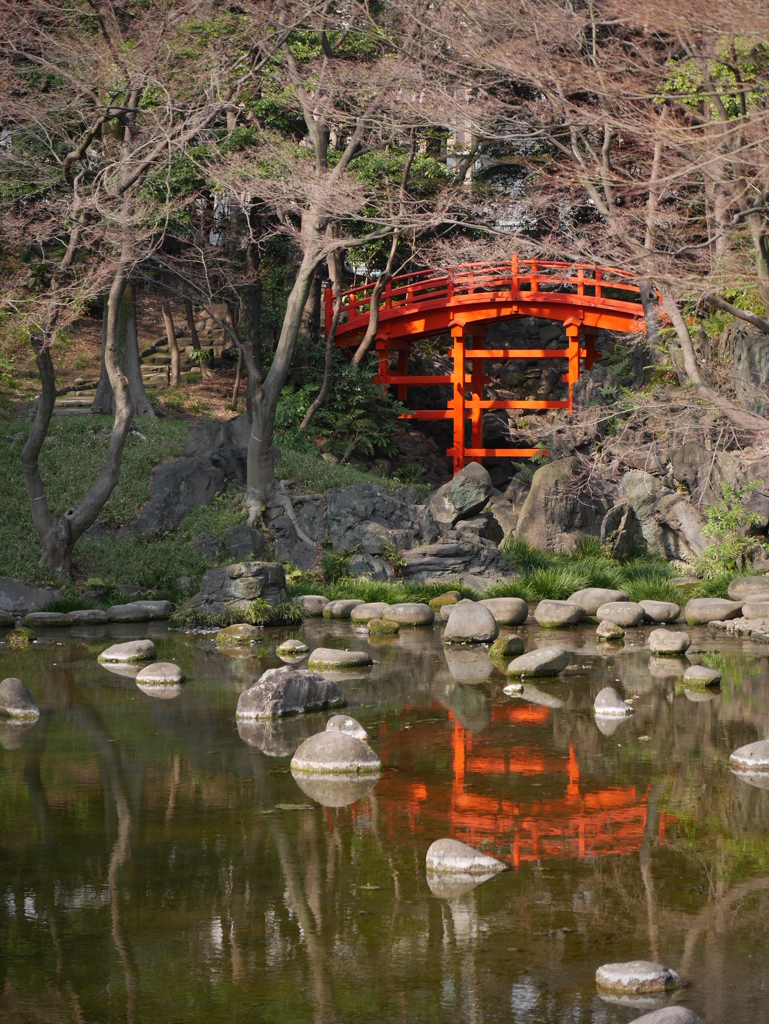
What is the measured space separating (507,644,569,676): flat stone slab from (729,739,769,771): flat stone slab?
3250 millimetres

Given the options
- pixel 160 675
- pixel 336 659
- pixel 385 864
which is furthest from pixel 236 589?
pixel 385 864

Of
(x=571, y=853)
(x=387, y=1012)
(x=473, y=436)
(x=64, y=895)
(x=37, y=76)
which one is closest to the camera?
(x=387, y=1012)

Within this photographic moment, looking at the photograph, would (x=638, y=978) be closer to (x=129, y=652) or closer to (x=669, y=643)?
(x=669, y=643)

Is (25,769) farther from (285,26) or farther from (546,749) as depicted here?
(285,26)

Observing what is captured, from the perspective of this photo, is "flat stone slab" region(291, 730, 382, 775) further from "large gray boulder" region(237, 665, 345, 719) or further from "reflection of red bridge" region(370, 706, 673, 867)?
"large gray boulder" region(237, 665, 345, 719)

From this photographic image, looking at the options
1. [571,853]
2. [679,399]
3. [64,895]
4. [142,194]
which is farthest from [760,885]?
[142,194]

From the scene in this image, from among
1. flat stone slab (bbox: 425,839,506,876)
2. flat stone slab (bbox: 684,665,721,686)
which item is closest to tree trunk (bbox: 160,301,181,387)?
flat stone slab (bbox: 684,665,721,686)

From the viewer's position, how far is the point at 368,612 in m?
14.6

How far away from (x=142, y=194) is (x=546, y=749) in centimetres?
1180

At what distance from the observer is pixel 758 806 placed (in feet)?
21.2

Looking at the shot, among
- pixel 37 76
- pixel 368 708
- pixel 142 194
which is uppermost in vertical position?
pixel 37 76

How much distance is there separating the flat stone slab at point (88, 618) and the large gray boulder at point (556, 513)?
665cm

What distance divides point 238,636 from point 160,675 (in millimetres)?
2664

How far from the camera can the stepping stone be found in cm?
1392
